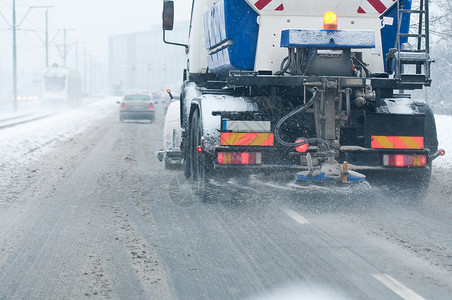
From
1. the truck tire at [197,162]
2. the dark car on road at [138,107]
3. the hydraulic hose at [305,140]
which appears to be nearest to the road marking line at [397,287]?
the hydraulic hose at [305,140]

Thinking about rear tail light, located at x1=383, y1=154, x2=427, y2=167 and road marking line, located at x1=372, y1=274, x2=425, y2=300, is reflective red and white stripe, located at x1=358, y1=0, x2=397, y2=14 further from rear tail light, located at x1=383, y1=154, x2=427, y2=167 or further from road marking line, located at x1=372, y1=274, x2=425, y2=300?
road marking line, located at x1=372, y1=274, x2=425, y2=300

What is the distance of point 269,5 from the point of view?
27.1 feet

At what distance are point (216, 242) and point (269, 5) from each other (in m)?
3.33

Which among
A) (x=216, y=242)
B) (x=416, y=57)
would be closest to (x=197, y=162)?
(x=216, y=242)

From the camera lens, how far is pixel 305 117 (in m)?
8.44

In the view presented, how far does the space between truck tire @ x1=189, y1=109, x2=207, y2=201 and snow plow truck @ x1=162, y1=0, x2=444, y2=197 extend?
205 millimetres

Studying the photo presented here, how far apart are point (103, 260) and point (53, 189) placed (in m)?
4.85

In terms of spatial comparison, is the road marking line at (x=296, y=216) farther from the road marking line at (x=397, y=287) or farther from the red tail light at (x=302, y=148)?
the road marking line at (x=397, y=287)

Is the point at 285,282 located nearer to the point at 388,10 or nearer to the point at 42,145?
the point at 388,10

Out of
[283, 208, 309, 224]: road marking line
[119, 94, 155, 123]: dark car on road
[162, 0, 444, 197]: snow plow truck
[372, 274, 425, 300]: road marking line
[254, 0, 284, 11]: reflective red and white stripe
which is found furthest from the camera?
[119, 94, 155, 123]: dark car on road

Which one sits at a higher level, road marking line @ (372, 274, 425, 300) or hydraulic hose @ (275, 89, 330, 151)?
hydraulic hose @ (275, 89, 330, 151)

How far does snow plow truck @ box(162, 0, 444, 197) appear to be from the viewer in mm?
8078

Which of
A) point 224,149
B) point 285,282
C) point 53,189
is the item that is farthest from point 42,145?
point 285,282

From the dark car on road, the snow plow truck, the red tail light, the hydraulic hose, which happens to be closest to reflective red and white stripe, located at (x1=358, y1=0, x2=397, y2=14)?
the snow plow truck
